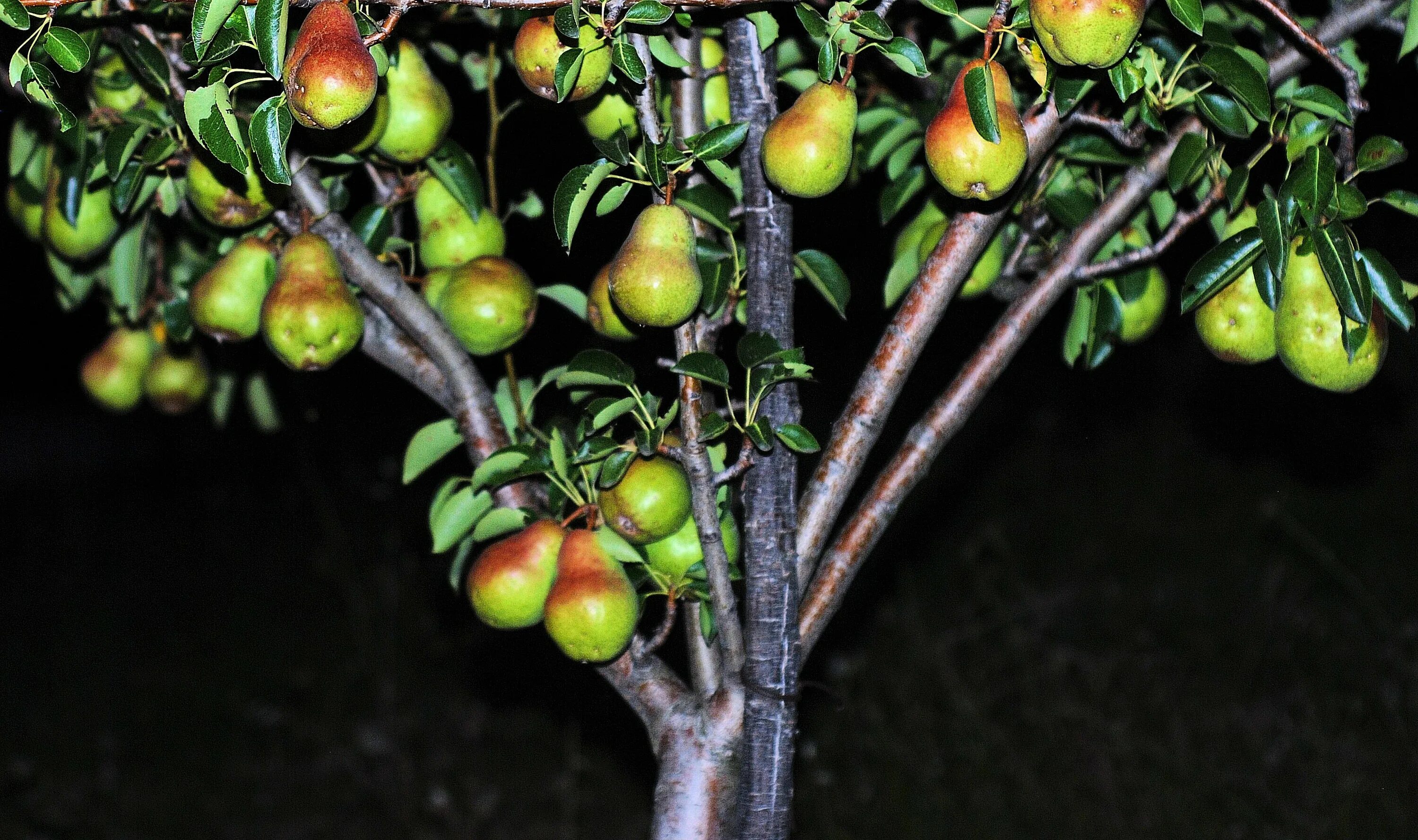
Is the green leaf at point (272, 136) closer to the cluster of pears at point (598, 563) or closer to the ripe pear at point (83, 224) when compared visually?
the cluster of pears at point (598, 563)

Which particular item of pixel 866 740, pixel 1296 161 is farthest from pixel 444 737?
pixel 1296 161

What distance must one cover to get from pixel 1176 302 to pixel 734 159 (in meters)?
2.22

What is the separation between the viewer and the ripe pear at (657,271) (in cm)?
83

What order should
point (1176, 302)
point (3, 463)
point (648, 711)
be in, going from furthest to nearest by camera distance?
point (3, 463) → point (1176, 302) → point (648, 711)

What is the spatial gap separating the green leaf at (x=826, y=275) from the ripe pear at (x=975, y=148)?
0.46ft

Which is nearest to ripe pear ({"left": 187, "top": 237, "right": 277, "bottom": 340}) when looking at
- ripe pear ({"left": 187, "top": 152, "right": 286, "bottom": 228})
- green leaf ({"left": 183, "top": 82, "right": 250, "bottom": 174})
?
ripe pear ({"left": 187, "top": 152, "right": 286, "bottom": 228})

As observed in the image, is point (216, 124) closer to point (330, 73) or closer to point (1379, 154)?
point (330, 73)

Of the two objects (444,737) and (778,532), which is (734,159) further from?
(444,737)

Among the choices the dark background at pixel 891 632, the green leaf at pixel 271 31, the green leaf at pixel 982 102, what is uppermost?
the dark background at pixel 891 632

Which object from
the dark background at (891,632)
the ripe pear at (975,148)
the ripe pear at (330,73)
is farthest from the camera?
the dark background at (891,632)

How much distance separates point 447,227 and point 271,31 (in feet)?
1.29

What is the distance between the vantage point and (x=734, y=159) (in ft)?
3.32

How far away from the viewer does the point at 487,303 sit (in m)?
1.03

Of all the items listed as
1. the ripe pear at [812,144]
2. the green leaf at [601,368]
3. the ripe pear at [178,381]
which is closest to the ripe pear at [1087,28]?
the ripe pear at [812,144]
